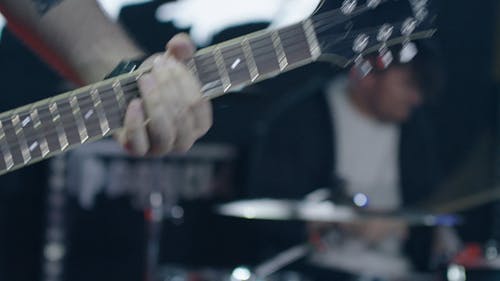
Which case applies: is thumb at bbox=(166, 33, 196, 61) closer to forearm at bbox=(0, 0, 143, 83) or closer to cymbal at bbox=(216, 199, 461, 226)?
forearm at bbox=(0, 0, 143, 83)

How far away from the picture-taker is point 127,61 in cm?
200

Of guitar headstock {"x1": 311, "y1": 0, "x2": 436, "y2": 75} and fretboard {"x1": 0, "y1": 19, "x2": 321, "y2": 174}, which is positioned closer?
fretboard {"x1": 0, "y1": 19, "x2": 321, "y2": 174}

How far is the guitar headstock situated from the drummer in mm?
1793

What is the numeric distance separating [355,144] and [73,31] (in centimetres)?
207

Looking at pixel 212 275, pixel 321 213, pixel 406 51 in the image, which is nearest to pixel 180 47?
pixel 406 51

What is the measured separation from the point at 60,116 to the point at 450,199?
2.48 m

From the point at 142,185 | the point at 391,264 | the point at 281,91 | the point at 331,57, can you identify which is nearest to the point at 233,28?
the point at 281,91

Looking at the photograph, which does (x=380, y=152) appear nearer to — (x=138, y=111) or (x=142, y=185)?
(x=142, y=185)

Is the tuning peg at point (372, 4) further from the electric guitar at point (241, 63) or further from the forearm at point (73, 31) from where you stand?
the forearm at point (73, 31)

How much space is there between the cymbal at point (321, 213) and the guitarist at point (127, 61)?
1.68 metres

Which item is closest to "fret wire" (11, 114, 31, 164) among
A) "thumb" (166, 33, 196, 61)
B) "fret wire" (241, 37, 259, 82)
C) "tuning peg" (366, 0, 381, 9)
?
"thumb" (166, 33, 196, 61)

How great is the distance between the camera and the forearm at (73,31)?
204 cm

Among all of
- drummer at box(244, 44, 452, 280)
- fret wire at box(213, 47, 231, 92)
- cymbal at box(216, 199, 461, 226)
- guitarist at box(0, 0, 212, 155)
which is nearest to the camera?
guitarist at box(0, 0, 212, 155)

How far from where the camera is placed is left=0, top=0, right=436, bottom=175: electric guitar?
1.93 meters
